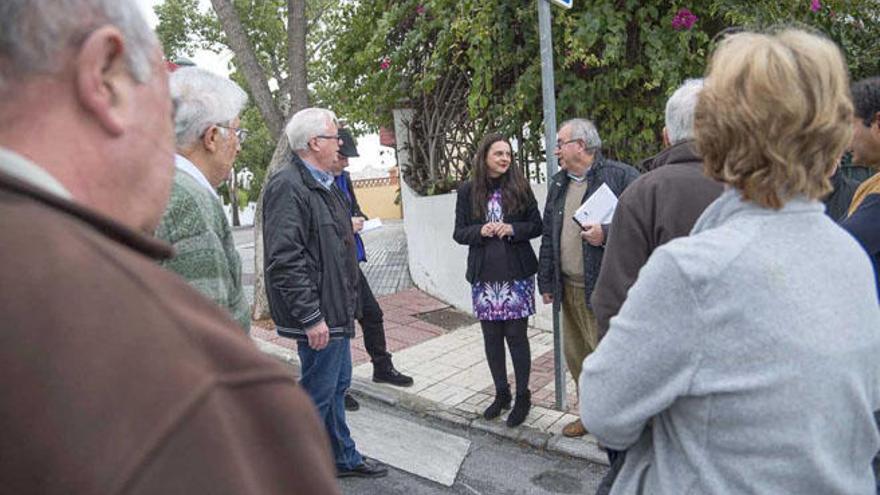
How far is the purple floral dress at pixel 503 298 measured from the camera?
4090mm

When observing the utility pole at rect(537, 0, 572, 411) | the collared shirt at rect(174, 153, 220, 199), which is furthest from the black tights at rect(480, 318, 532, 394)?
the collared shirt at rect(174, 153, 220, 199)

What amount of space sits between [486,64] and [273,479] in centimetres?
519

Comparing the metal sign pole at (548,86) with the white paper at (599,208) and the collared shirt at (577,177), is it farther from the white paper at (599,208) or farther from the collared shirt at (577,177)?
the white paper at (599,208)

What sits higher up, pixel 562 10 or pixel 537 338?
pixel 562 10

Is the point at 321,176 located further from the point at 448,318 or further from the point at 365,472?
the point at 448,318

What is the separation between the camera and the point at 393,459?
3.83 m

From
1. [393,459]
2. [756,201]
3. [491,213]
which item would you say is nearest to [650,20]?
[491,213]

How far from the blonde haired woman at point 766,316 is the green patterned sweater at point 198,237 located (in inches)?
51.6

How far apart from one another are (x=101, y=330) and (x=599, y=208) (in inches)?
123

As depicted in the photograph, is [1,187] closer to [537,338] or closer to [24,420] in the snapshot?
[24,420]

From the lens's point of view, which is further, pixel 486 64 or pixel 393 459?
pixel 486 64

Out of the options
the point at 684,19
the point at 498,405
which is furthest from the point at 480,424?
the point at 684,19

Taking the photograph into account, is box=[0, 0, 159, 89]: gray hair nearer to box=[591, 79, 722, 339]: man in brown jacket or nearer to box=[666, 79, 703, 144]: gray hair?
box=[591, 79, 722, 339]: man in brown jacket

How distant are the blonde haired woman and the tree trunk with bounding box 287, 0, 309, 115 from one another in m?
5.76
